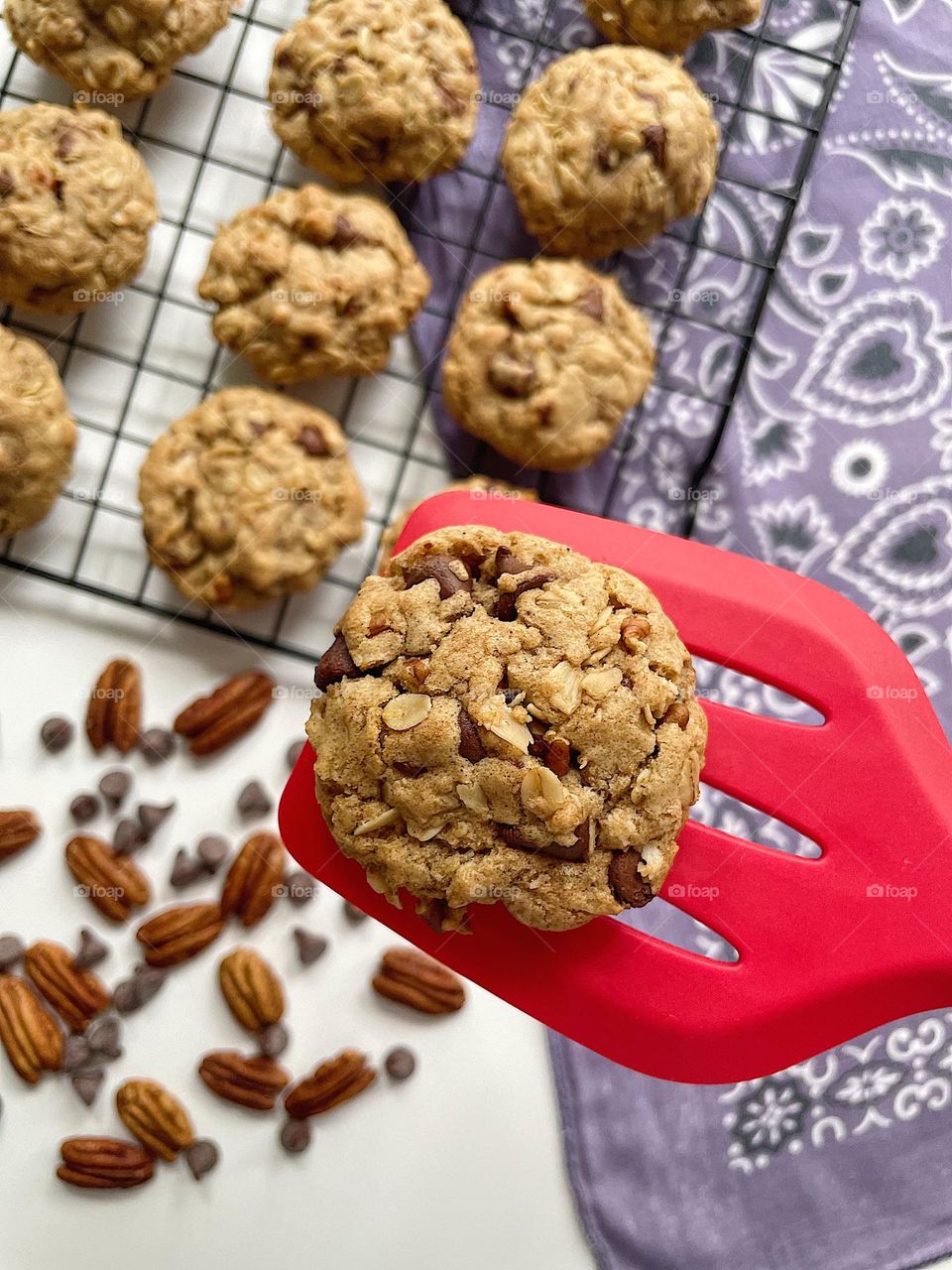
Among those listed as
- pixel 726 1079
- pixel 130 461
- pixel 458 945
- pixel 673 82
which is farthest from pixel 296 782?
pixel 673 82

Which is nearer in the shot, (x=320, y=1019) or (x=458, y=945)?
(x=458, y=945)

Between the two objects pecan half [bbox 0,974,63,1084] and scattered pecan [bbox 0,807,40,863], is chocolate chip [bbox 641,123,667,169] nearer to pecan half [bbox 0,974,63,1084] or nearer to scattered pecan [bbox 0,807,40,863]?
scattered pecan [bbox 0,807,40,863]

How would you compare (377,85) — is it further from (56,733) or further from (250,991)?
(250,991)

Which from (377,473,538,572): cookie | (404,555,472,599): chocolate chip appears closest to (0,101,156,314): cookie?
(377,473,538,572): cookie

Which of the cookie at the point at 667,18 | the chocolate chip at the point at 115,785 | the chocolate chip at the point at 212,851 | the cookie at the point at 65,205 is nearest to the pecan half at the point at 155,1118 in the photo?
the chocolate chip at the point at 212,851

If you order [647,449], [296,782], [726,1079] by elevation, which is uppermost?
[647,449]

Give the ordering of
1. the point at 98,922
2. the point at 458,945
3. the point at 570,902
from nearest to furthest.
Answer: the point at 570,902 < the point at 458,945 < the point at 98,922

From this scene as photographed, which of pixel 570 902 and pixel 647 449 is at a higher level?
pixel 647 449

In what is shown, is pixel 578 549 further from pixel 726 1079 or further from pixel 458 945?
pixel 726 1079
